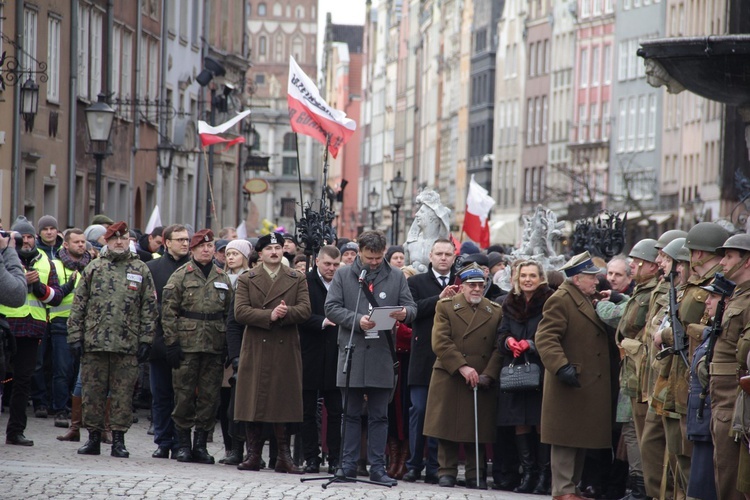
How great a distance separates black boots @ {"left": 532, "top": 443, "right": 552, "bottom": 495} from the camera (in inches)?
590

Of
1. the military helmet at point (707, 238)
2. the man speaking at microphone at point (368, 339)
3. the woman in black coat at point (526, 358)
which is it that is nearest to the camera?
the military helmet at point (707, 238)

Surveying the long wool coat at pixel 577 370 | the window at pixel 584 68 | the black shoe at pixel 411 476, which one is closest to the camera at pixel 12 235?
the black shoe at pixel 411 476

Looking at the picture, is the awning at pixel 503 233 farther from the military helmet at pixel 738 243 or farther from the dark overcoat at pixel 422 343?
the military helmet at pixel 738 243

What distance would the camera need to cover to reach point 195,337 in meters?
15.6

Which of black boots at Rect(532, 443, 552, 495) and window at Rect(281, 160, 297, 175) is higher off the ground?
window at Rect(281, 160, 297, 175)

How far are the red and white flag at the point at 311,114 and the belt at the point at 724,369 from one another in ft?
35.9

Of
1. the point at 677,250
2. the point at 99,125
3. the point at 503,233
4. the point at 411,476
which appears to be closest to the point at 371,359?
the point at 411,476

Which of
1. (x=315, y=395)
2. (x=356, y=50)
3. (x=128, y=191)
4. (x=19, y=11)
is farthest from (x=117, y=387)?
(x=356, y=50)

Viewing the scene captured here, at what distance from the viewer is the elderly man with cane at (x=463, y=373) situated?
15.1 metres

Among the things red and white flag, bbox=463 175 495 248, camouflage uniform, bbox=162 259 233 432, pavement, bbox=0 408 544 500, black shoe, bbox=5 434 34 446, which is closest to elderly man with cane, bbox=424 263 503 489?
pavement, bbox=0 408 544 500

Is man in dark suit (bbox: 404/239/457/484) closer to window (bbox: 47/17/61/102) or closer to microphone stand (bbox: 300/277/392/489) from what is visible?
microphone stand (bbox: 300/277/392/489)

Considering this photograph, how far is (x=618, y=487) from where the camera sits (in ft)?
49.5

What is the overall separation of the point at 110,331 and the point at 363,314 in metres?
2.20

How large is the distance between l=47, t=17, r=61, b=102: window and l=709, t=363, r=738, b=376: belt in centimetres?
2409
